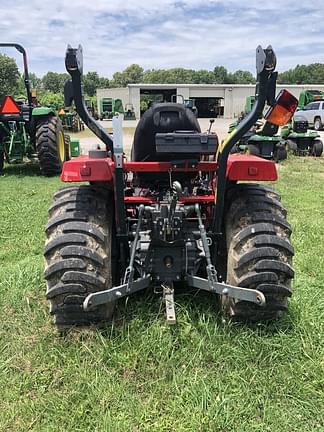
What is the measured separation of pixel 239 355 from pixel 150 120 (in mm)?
1637

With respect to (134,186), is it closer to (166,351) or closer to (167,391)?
(166,351)

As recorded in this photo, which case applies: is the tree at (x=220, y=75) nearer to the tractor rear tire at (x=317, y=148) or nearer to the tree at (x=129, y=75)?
the tree at (x=129, y=75)

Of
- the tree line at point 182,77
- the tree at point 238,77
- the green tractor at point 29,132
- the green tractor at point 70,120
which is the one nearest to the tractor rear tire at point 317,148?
the green tractor at point 29,132

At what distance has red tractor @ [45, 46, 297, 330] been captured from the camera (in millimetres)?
2760

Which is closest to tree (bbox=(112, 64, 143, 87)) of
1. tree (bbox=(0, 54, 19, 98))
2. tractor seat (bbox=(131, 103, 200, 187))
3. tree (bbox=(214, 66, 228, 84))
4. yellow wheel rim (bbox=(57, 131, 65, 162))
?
tree (bbox=(214, 66, 228, 84))

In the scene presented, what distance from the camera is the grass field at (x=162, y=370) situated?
2.41 metres

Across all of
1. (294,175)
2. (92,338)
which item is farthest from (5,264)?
(294,175)

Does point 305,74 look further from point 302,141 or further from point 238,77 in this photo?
point 302,141

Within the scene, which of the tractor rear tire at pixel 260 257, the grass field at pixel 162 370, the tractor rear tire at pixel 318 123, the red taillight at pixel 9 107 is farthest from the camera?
the tractor rear tire at pixel 318 123

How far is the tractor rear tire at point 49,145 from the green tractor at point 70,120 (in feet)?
45.9

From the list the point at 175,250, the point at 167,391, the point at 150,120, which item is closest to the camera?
the point at 167,391

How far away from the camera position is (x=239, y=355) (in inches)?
111

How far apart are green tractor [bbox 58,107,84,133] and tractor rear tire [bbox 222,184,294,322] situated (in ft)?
70.9

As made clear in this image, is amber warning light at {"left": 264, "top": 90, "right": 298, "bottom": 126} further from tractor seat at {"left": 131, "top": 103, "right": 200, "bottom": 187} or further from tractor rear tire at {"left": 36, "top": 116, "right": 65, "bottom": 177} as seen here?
tractor rear tire at {"left": 36, "top": 116, "right": 65, "bottom": 177}
